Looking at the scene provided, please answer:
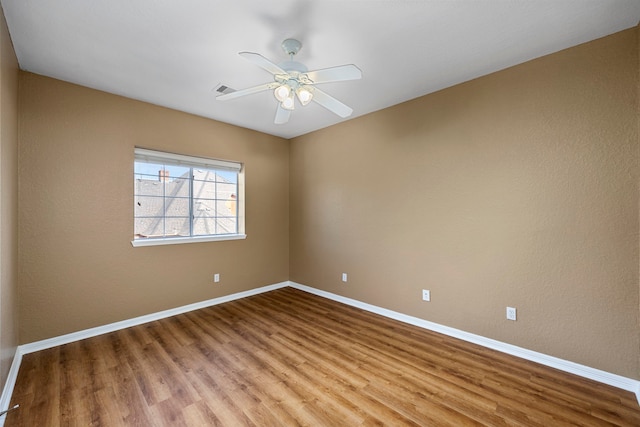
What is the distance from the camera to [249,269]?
4066 mm

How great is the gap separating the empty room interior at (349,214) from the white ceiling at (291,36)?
0.02 meters

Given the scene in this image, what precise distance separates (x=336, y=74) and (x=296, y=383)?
2245 mm

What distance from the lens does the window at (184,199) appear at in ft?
10.4

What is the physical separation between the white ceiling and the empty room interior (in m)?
0.02

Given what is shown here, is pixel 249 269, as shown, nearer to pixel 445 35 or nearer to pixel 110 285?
pixel 110 285

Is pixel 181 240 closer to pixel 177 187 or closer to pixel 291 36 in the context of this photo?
pixel 177 187

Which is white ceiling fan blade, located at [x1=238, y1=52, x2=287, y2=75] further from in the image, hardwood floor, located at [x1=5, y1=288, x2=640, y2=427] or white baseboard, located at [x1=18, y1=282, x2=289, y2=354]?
white baseboard, located at [x1=18, y1=282, x2=289, y2=354]

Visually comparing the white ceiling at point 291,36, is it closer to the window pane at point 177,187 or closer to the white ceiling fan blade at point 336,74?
the white ceiling fan blade at point 336,74

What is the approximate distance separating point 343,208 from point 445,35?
7.48 feet

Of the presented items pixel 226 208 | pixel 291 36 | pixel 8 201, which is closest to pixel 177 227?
pixel 226 208

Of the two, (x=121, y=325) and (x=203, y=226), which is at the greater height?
(x=203, y=226)

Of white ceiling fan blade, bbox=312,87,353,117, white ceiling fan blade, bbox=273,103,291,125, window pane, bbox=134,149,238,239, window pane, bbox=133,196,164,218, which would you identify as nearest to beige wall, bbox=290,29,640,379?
white ceiling fan blade, bbox=312,87,353,117

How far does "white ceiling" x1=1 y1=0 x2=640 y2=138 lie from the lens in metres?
1.69

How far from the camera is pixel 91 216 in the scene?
2729mm
